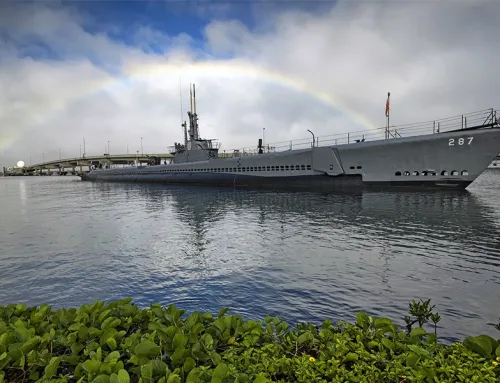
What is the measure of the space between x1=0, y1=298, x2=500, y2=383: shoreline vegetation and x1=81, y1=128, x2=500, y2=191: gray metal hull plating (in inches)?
1069

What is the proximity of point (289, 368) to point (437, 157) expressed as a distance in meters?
28.3

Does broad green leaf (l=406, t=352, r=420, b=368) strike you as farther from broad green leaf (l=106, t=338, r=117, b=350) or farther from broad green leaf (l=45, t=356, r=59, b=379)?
broad green leaf (l=45, t=356, r=59, b=379)

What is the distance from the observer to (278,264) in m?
8.82

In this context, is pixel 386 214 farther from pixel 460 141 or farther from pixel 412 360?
pixel 412 360

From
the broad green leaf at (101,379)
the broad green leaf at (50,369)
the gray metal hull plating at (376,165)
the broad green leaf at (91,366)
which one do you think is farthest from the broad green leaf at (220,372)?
the gray metal hull plating at (376,165)

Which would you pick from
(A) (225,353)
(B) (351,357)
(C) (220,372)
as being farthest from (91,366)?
(B) (351,357)

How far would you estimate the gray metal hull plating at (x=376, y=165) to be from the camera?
25.0 m

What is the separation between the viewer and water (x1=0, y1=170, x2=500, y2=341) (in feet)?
20.7

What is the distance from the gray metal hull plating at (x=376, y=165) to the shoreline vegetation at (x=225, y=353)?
2715 centimetres

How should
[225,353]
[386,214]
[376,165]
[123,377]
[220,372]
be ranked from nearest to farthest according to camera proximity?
[123,377] < [220,372] < [225,353] < [386,214] < [376,165]

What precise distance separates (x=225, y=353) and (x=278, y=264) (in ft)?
19.2

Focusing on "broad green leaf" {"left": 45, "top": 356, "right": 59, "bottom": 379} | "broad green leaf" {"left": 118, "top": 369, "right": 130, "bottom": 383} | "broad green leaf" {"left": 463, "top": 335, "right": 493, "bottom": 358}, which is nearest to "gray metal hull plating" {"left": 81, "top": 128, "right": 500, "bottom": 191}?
"broad green leaf" {"left": 463, "top": 335, "right": 493, "bottom": 358}

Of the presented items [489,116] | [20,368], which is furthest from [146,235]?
[489,116]

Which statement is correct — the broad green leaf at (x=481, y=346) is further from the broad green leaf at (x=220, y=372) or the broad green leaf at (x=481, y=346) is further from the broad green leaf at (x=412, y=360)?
the broad green leaf at (x=220, y=372)
